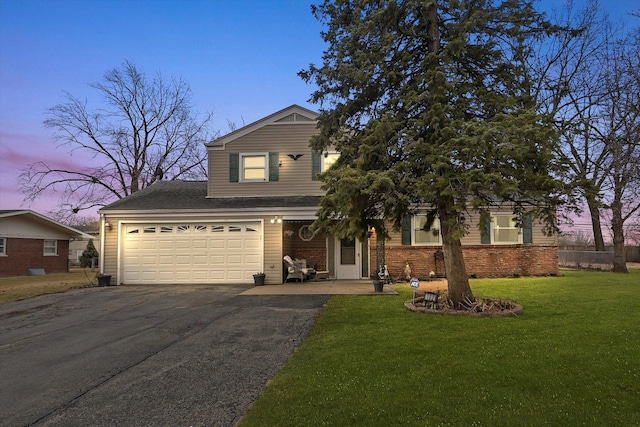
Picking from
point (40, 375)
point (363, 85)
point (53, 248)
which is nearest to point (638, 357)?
point (363, 85)

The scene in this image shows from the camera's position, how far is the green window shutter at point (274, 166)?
15328 mm

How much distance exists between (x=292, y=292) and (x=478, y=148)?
7.14m

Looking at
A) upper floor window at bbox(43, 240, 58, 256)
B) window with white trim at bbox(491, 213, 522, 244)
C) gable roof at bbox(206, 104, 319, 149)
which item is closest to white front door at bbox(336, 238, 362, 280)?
gable roof at bbox(206, 104, 319, 149)

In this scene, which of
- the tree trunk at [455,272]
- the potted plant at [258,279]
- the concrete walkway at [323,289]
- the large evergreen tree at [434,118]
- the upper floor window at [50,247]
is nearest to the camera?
the large evergreen tree at [434,118]

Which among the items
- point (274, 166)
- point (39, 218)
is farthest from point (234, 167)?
point (39, 218)

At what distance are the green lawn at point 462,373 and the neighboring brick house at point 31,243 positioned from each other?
2238 cm

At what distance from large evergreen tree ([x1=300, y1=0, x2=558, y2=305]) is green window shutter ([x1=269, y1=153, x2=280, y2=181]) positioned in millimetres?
6142

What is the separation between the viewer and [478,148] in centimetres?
670

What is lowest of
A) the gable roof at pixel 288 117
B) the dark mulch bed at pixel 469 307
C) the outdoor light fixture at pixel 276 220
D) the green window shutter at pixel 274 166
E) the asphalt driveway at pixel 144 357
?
the asphalt driveway at pixel 144 357

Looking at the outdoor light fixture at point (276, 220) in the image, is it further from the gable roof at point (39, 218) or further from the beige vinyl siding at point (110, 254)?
the gable roof at point (39, 218)

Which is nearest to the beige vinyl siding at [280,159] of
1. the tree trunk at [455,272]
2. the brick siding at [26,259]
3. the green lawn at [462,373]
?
the tree trunk at [455,272]

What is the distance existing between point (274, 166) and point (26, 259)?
17835 millimetres

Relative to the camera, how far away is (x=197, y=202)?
49.3ft

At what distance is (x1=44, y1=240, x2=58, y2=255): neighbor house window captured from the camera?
24094 millimetres
